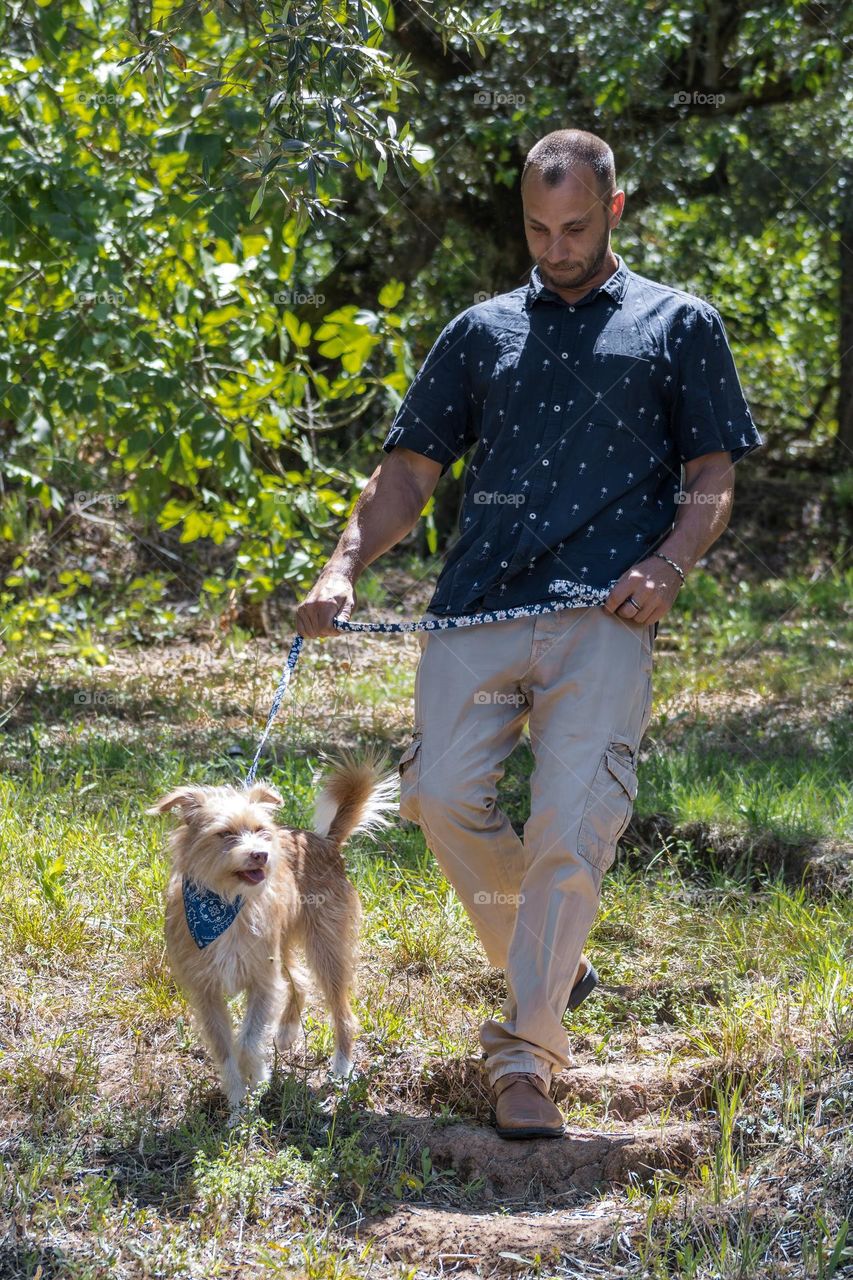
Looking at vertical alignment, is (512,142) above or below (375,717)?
above

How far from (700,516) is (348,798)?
4.57ft

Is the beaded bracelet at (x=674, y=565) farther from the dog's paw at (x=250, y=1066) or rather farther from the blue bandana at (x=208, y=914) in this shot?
Result: the dog's paw at (x=250, y=1066)

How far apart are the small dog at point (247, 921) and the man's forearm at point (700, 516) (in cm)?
130

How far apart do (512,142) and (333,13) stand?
5.54 metres

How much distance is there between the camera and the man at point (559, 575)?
3557 mm

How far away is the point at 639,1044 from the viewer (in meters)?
4.20

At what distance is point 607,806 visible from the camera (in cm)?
353

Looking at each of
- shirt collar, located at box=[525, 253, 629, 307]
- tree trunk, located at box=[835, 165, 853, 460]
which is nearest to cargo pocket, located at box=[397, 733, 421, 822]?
shirt collar, located at box=[525, 253, 629, 307]

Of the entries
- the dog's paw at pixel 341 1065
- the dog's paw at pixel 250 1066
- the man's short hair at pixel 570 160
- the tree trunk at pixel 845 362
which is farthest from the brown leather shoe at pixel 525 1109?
the tree trunk at pixel 845 362

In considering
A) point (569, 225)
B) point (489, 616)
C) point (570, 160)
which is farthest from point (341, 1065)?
point (570, 160)

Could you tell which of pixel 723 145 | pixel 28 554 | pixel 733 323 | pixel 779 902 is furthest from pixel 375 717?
pixel 733 323

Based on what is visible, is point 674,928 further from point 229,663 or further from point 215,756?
point 229,663

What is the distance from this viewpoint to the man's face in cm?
362

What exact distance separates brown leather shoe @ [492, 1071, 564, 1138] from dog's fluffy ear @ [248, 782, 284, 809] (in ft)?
3.16
